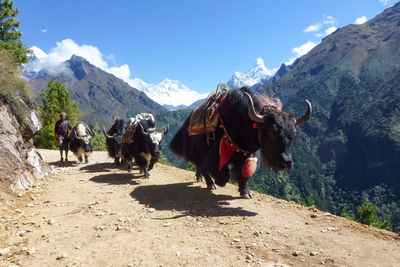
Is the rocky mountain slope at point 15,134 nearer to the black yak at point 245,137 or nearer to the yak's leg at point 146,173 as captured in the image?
the yak's leg at point 146,173

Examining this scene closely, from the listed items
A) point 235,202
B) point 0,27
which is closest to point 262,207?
point 235,202

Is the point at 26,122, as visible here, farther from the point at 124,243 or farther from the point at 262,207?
the point at 262,207

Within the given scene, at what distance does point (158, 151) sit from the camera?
6949mm

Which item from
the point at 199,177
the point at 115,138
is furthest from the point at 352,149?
the point at 199,177

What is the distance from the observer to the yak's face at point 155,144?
22.6 feet

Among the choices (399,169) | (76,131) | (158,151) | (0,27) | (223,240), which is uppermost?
(0,27)

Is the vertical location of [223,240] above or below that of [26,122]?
below

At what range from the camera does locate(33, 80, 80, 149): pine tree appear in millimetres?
25016

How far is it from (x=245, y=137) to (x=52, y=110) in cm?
2854

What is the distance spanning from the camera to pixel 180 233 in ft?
11.1

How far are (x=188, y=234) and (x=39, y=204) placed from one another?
3252 millimetres

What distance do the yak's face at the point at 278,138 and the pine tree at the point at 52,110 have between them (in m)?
26.4

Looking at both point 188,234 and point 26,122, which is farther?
point 26,122

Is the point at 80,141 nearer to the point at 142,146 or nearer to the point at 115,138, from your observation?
the point at 115,138
